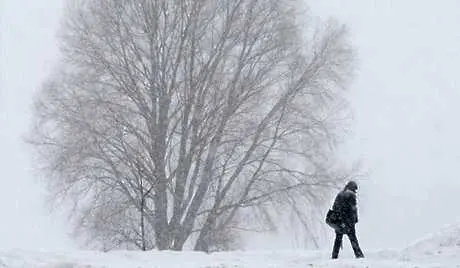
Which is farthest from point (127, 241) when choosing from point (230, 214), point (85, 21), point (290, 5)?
point (290, 5)

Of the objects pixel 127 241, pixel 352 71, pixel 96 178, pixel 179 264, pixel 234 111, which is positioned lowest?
pixel 179 264

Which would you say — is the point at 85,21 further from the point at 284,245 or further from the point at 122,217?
the point at 284,245

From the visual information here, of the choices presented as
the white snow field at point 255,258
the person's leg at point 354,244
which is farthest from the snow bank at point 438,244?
the person's leg at point 354,244

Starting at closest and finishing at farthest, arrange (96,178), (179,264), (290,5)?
(179,264)
(96,178)
(290,5)

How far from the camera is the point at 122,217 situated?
69.2 feet

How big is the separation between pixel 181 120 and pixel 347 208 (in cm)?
902

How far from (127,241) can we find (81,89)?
415 centimetres

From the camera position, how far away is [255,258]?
48.0 feet

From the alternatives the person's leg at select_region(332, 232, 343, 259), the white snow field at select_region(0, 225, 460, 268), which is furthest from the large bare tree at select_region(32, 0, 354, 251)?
the person's leg at select_region(332, 232, 343, 259)

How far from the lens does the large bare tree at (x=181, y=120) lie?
21.2 metres

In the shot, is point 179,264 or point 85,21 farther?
point 85,21

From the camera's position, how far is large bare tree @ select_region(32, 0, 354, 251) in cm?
2122

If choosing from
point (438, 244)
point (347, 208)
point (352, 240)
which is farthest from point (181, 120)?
point (438, 244)

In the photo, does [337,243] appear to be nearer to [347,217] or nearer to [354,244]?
[354,244]
